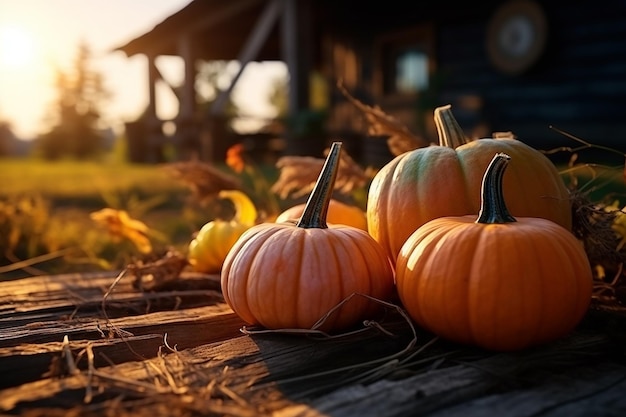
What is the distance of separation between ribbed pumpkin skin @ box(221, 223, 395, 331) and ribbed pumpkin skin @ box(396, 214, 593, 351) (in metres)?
0.17

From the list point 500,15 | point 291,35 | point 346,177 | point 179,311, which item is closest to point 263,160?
point 291,35

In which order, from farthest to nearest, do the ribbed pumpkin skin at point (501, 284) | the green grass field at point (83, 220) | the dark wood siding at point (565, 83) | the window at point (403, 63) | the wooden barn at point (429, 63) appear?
the window at point (403, 63)
the wooden barn at point (429, 63)
the dark wood siding at point (565, 83)
the green grass field at point (83, 220)
the ribbed pumpkin skin at point (501, 284)

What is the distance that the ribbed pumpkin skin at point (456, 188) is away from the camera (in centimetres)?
182

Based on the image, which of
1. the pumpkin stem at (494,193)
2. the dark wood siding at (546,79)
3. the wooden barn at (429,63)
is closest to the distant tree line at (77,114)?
the wooden barn at (429,63)

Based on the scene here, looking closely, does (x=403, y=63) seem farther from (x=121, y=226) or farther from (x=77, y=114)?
(x=77, y=114)

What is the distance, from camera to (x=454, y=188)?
182 centimetres

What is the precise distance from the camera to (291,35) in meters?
7.41

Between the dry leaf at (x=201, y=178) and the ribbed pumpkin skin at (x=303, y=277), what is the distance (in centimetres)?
130

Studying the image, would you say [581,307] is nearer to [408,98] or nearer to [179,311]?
[179,311]

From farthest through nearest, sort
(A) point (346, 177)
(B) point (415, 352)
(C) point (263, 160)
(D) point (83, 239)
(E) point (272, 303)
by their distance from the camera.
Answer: (C) point (263, 160) < (D) point (83, 239) < (A) point (346, 177) < (E) point (272, 303) < (B) point (415, 352)

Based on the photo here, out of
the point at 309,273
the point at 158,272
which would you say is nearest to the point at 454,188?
the point at 309,273

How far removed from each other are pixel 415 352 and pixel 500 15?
705 cm

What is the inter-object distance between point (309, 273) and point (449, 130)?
0.74m

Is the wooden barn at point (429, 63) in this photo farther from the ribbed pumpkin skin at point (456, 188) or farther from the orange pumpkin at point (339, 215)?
the ribbed pumpkin skin at point (456, 188)
